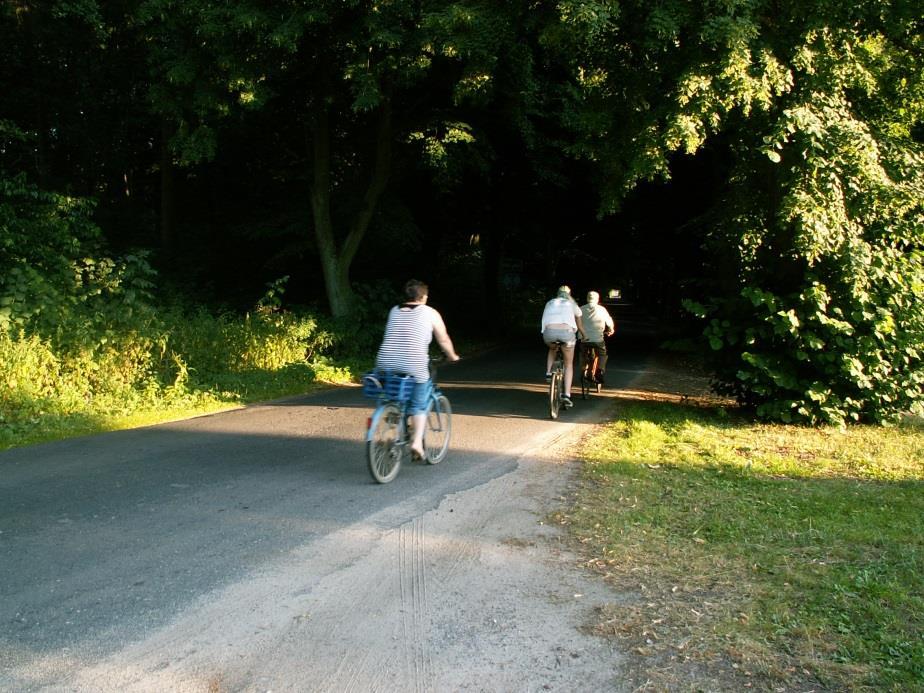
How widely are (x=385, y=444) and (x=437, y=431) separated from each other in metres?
1.03

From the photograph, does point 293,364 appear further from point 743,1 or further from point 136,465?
point 743,1

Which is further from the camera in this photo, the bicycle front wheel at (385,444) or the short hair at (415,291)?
the short hair at (415,291)

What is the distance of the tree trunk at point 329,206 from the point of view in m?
19.1

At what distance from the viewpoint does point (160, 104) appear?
15.6 meters

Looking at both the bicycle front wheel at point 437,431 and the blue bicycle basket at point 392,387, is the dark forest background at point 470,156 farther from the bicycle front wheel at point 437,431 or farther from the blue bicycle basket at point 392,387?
the blue bicycle basket at point 392,387

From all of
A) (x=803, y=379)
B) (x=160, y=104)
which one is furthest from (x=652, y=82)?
(x=160, y=104)

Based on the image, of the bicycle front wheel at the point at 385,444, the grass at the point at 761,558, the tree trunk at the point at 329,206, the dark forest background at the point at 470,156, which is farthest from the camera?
the tree trunk at the point at 329,206

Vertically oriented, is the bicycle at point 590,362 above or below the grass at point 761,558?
above

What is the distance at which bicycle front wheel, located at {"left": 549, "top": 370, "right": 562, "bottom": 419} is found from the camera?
1160cm

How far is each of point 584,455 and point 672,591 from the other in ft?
13.7

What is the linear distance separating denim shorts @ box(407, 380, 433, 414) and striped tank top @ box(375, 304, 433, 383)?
61 millimetres

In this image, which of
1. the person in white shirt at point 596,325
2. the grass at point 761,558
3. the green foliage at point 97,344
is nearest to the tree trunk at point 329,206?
the green foliage at point 97,344

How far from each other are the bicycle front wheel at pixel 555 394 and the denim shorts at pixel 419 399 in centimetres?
431

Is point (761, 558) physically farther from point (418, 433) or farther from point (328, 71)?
point (328, 71)
